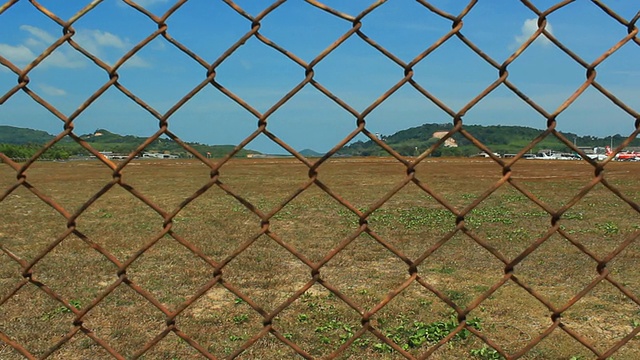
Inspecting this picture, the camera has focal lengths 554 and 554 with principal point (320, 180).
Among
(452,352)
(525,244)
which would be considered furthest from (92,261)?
(525,244)

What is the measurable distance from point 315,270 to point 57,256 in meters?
7.88

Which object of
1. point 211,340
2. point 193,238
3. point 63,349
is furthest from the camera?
point 193,238

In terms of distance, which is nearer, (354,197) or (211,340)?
(211,340)

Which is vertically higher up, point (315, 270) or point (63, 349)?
point (315, 270)

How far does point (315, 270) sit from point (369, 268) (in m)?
6.19

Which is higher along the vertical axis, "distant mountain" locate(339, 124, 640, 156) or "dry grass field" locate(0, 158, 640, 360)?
"distant mountain" locate(339, 124, 640, 156)

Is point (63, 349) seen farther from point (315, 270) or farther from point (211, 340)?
point (315, 270)

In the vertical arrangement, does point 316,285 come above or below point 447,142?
below

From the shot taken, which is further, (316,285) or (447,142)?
(316,285)

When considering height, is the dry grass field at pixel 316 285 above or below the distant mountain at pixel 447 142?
below

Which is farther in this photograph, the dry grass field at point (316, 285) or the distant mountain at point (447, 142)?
the dry grass field at point (316, 285)

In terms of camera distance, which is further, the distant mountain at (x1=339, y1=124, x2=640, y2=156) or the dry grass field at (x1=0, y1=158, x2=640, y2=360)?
the dry grass field at (x1=0, y1=158, x2=640, y2=360)

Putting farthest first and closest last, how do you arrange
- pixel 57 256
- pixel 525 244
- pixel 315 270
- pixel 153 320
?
pixel 525 244 → pixel 57 256 → pixel 153 320 → pixel 315 270

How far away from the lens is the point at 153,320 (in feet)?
17.5
